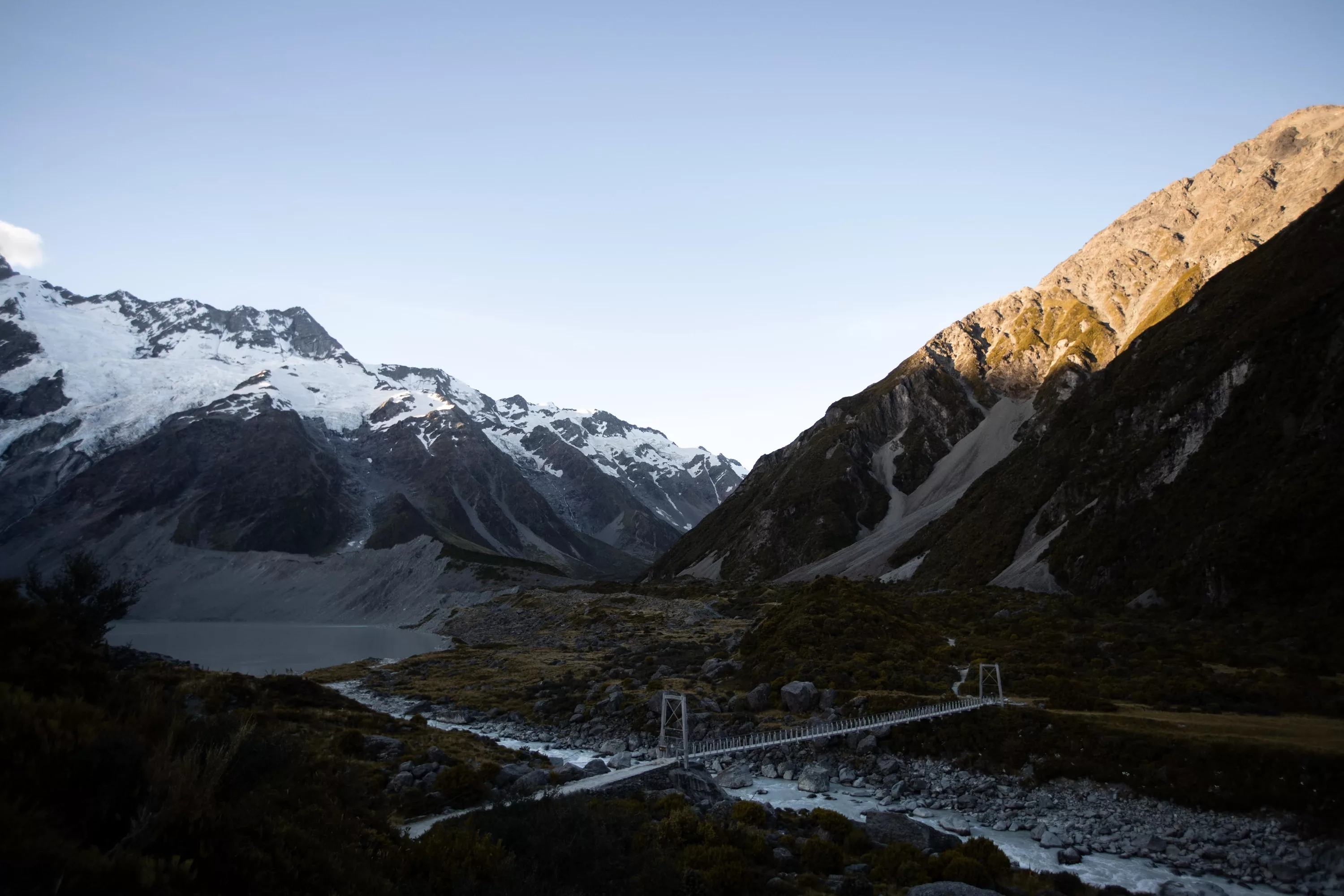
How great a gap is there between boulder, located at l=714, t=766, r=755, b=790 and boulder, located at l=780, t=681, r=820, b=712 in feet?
28.5

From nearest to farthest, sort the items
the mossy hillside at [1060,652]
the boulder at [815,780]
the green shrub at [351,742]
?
the green shrub at [351,742]
the boulder at [815,780]
the mossy hillside at [1060,652]

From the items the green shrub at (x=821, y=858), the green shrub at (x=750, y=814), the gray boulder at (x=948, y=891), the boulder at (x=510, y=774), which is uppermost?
the boulder at (x=510, y=774)

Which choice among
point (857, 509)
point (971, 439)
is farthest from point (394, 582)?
point (971, 439)

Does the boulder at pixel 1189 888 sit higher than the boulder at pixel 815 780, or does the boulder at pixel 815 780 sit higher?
the boulder at pixel 1189 888

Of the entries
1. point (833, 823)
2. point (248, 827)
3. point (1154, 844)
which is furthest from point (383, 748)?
point (1154, 844)

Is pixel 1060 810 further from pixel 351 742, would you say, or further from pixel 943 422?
pixel 943 422

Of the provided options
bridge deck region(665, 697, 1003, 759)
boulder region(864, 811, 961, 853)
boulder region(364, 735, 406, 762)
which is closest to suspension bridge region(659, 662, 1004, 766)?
bridge deck region(665, 697, 1003, 759)

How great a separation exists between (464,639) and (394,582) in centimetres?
8025

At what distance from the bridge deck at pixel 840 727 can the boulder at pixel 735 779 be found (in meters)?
0.92

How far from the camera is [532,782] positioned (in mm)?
23062

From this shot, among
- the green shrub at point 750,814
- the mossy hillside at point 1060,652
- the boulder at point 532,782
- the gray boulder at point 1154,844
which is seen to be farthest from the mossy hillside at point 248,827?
the mossy hillside at point 1060,652

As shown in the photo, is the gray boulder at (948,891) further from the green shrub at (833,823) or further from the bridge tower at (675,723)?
the bridge tower at (675,723)

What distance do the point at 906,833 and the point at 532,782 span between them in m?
12.3

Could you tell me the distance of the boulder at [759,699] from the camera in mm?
42719
